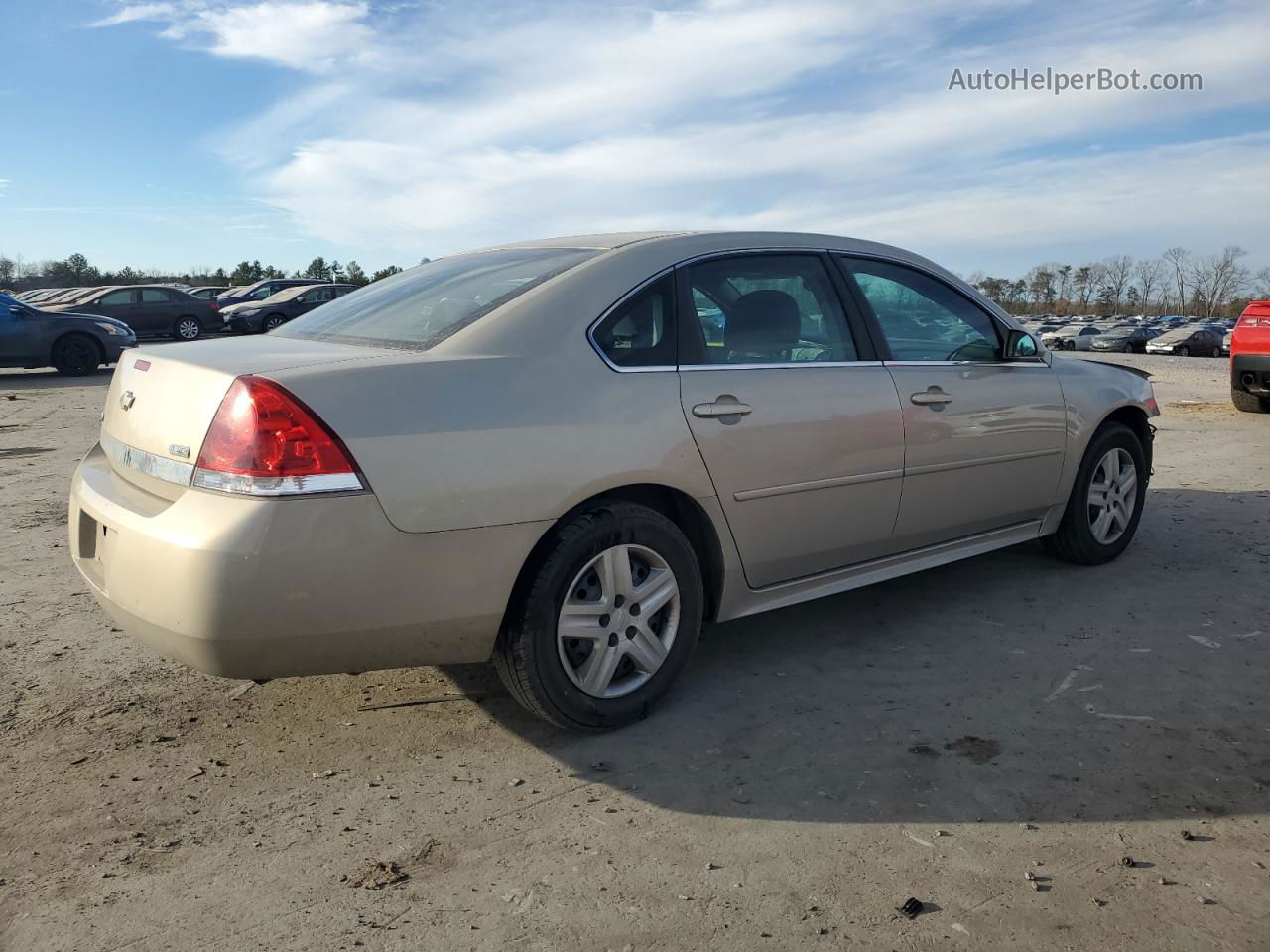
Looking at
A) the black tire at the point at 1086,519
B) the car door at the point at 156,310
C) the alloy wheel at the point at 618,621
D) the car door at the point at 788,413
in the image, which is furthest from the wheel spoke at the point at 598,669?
the car door at the point at 156,310

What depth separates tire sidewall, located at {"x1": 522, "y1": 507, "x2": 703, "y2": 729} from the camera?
3023 millimetres

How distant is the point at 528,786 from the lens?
115 inches

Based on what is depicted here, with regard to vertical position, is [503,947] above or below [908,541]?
below

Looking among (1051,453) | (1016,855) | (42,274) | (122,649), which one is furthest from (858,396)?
(42,274)

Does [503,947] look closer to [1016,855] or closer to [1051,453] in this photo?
[1016,855]

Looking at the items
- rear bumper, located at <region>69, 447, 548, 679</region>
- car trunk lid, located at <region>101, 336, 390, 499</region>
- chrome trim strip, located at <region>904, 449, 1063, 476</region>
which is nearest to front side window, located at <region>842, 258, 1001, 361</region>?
chrome trim strip, located at <region>904, 449, 1063, 476</region>

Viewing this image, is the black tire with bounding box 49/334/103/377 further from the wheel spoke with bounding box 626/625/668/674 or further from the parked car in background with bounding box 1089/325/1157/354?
the parked car in background with bounding box 1089/325/1157/354

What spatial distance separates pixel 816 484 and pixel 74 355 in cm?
1660

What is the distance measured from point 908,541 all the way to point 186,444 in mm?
2694

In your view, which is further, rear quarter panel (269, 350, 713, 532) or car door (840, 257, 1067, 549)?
car door (840, 257, 1067, 549)

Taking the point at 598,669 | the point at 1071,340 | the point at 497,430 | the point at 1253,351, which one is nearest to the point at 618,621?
the point at 598,669

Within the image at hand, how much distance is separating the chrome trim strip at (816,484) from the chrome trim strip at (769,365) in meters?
0.41

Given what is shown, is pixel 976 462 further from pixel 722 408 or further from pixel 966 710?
pixel 722 408

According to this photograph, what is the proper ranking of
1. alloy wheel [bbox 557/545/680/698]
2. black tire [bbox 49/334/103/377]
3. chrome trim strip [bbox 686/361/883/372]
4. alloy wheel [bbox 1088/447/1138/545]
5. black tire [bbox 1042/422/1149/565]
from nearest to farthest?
alloy wheel [bbox 557/545/680/698] → chrome trim strip [bbox 686/361/883/372] → black tire [bbox 1042/422/1149/565] → alloy wheel [bbox 1088/447/1138/545] → black tire [bbox 49/334/103/377]
